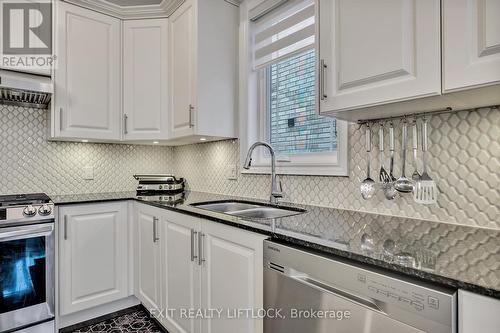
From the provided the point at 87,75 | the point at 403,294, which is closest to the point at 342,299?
the point at 403,294

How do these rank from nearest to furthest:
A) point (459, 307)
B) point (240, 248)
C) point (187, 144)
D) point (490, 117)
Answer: point (459, 307) → point (490, 117) → point (240, 248) → point (187, 144)

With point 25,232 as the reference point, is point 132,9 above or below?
above

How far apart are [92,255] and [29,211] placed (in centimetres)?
55

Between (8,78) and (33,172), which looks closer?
(8,78)

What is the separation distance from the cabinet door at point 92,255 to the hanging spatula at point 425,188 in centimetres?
200

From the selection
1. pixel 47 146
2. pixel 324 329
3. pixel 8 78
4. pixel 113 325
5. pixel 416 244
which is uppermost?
pixel 8 78

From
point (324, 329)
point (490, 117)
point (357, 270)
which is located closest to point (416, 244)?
point (357, 270)

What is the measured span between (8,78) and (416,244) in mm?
2389

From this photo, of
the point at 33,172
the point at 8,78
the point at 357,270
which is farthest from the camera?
the point at 33,172

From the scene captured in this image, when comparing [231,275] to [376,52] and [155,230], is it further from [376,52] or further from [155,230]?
[376,52]

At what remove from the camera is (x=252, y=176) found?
2152mm

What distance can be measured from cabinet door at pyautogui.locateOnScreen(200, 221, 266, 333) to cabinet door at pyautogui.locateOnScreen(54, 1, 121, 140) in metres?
1.42

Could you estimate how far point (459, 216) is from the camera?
119 cm

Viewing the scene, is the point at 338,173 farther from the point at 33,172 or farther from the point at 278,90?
the point at 33,172
